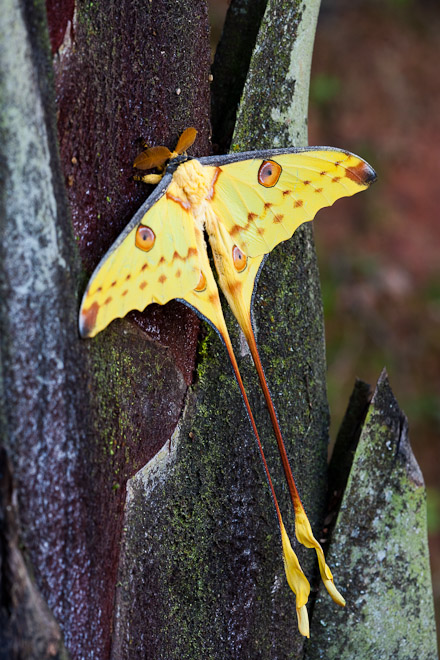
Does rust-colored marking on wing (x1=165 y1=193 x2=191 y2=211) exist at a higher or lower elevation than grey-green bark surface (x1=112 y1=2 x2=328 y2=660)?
higher

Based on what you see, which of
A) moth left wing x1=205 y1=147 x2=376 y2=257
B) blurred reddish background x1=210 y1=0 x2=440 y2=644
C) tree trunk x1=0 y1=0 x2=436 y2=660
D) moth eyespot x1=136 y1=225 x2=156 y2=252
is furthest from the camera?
blurred reddish background x1=210 y1=0 x2=440 y2=644

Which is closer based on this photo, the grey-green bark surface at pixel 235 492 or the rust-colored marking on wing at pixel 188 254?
the rust-colored marking on wing at pixel 188 254

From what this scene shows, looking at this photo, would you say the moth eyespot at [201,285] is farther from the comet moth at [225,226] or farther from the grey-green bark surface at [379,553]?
the grey-green bark surface at [379,553]

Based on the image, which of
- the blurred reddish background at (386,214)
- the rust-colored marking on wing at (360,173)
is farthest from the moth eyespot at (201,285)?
the blurred reddish background at (386,214)

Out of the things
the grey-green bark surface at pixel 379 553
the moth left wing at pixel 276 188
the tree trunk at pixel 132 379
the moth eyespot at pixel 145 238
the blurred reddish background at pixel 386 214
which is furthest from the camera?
the blurred reddish background at pixel 386 214

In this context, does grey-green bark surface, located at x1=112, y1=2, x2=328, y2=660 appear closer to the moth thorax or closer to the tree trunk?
the tree trunk

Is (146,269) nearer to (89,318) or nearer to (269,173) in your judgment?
(89,318)

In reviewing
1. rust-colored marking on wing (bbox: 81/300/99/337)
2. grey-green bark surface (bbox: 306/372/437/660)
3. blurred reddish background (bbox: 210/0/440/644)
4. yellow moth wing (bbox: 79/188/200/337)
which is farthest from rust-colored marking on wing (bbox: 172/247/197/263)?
blurred reddish background (bbox: 210/0/440/644)
